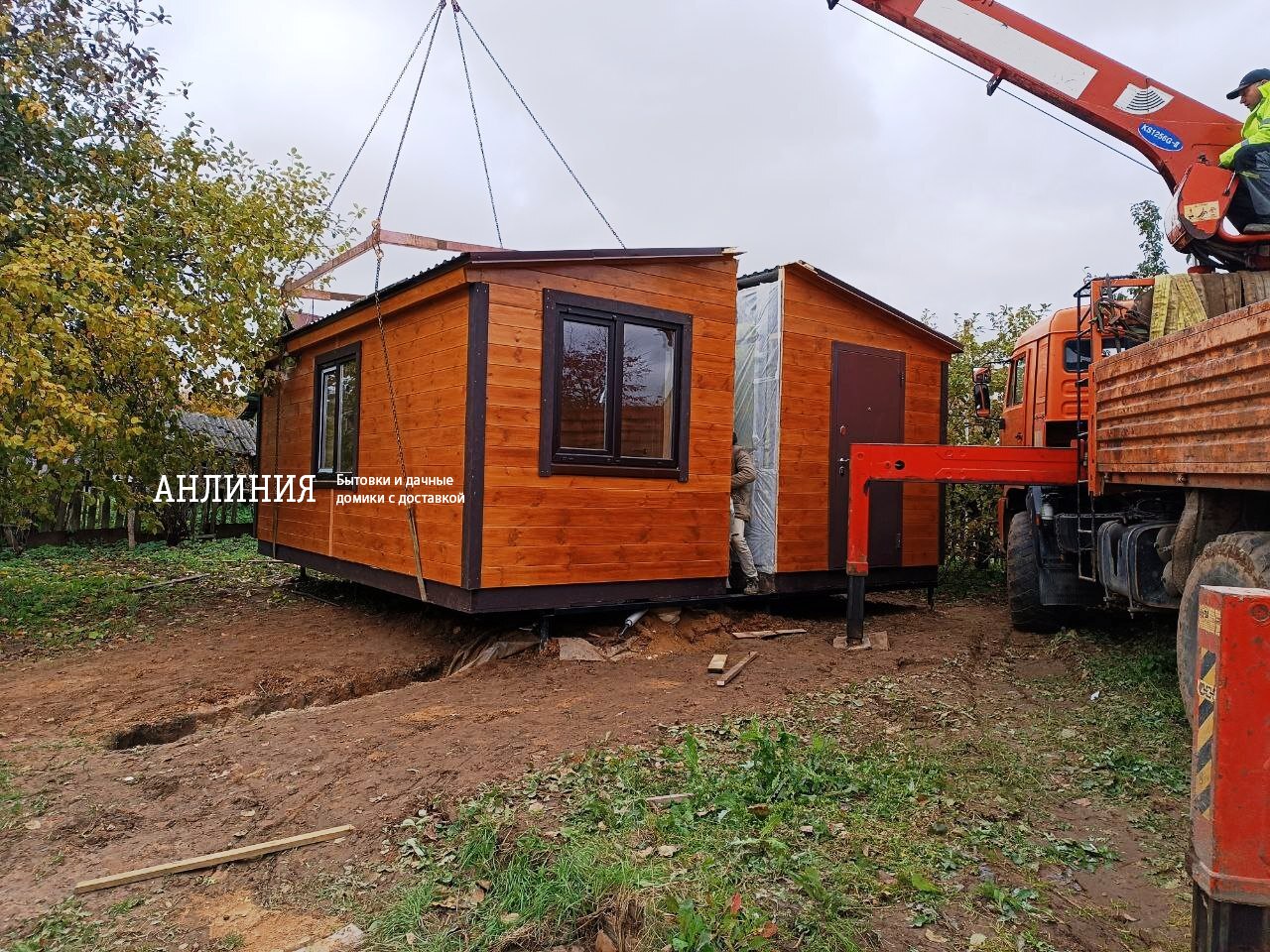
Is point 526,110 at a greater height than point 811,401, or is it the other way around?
point 526,110

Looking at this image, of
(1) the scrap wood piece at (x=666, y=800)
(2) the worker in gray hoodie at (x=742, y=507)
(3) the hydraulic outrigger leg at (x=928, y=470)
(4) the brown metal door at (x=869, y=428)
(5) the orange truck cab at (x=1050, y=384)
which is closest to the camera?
(1) the scrap wood piece at (x=666, y=800)

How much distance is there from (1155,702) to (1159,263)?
1395 cm

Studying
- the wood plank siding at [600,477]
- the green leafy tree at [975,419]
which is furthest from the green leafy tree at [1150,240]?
the wood plank siding at [600,477]

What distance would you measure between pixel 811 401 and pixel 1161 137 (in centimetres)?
349

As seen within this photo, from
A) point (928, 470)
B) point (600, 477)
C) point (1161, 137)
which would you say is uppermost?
point (1161, 137)

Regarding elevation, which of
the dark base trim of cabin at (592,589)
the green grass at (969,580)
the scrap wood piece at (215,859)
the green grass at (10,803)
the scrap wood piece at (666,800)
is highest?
the dark base trim of cabin at (592,589)

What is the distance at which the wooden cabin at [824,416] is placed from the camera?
25.9 ft

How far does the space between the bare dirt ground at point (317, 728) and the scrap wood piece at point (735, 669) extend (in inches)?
3.3

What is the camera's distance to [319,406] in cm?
936

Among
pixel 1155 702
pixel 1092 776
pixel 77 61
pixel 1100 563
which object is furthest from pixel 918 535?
pixel 77 61

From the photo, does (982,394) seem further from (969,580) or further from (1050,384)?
(969,580)

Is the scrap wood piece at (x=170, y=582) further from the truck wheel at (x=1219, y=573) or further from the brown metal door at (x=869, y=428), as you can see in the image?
the truck wheel at (x=1219, y=573)

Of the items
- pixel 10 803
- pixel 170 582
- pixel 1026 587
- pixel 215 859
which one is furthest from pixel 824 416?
pixel 170 582

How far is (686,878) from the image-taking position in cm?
286
